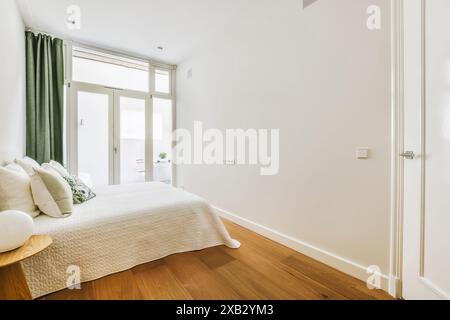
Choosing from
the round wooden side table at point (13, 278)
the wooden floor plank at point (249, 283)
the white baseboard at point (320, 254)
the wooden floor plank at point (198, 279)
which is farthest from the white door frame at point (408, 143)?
the round wooden side table at point (13, 278)

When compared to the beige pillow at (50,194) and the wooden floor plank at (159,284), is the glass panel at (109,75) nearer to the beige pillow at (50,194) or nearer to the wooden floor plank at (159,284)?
the beige pillow at (50,194)

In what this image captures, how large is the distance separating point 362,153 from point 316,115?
54cm

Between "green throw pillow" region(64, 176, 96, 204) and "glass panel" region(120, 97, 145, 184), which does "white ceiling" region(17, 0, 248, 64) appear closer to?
"glass panel" region(120, 97, 145, 184)

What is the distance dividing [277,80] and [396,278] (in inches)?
79.2

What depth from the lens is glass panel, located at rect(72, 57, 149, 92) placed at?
3562 millimetres

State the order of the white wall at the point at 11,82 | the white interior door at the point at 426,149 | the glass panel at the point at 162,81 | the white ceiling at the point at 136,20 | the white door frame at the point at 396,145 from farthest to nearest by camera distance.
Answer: the glass panel at the point at 162,81, the white ceiling at the point at 136,20, the white wall at the point at 11,82, the white door frame at the point at 396,145, the white interior door at the point at 426,149

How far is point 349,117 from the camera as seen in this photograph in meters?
1.75

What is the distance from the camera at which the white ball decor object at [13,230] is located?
1021 mm

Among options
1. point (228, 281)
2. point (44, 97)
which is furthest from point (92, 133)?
point (228, 281)

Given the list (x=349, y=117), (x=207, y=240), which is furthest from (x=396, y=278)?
(x=207, y=240)

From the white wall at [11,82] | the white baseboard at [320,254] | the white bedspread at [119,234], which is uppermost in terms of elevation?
the white wall at [11,82]

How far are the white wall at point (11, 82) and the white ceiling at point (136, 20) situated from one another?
35cm
